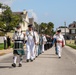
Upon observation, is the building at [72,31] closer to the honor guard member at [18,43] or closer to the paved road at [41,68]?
the paved road at [41,68]

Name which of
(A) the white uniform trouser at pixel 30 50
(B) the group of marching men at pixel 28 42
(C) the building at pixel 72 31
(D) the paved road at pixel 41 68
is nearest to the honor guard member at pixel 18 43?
(B) the group of marching men at pixel 28 42

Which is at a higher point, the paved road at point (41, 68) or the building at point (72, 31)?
the building at point (72, 31)

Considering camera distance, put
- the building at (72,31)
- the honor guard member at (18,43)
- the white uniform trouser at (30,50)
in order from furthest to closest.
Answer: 1. the building at (72,31)
2. the white uniform trouser at (30,50)
3. the honor guard member at (18,43)

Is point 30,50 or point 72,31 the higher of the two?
point 72,31

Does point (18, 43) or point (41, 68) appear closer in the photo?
point (41, 68)

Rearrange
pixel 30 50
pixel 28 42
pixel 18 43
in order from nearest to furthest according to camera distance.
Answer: pixel 18 43
pixel 28 42
pixel 30 50

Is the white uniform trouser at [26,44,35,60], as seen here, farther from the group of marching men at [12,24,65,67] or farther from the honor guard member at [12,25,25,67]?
the honor guard member at [12,25,25,67]

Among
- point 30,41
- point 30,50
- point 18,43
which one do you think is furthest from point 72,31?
point 18,43

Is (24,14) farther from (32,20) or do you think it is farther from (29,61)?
(29,61)

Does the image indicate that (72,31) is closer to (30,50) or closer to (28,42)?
(30,50)

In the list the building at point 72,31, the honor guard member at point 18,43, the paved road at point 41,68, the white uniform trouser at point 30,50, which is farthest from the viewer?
the building at point 72,31

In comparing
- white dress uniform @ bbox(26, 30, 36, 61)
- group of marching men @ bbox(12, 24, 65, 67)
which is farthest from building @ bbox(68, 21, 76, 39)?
white dress uniform @ bbox(26, 30, 36, 61)

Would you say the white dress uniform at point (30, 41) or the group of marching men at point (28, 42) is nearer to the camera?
the group of marching men at point (28, 42)

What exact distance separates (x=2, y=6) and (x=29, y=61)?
44077 millimetres
